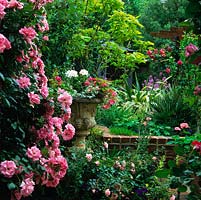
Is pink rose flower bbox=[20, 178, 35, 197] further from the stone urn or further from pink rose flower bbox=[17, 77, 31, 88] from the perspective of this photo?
the stone urn

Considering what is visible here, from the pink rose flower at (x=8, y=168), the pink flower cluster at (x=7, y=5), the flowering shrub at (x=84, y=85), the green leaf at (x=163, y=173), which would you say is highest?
the pink flower cluster at (x=7, y=5)

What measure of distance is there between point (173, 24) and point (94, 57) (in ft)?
19.9

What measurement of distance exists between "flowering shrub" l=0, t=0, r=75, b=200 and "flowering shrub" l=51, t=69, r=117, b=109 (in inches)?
49.3

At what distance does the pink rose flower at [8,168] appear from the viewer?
2.38 meters

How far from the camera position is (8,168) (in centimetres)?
240

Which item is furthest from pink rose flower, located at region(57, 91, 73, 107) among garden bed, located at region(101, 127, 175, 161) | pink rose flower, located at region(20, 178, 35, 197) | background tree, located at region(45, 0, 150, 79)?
garden bed, located at region(101, 127, 175, 161)

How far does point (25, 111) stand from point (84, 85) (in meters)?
1.97

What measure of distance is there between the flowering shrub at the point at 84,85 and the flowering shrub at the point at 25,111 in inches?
49.3

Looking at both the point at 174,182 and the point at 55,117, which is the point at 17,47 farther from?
the point at 174,182

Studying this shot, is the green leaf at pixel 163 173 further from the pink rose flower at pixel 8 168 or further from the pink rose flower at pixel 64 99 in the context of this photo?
the pink rose flower at pixel 64 99

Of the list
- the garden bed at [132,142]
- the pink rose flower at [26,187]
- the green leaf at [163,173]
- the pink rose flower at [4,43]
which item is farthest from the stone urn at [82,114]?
the green leaf at [163,173]

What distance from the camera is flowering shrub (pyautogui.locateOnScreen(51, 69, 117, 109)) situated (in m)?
4.32

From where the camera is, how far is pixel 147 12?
1298 centimetres

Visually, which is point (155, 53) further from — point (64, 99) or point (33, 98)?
point (33, 98)
